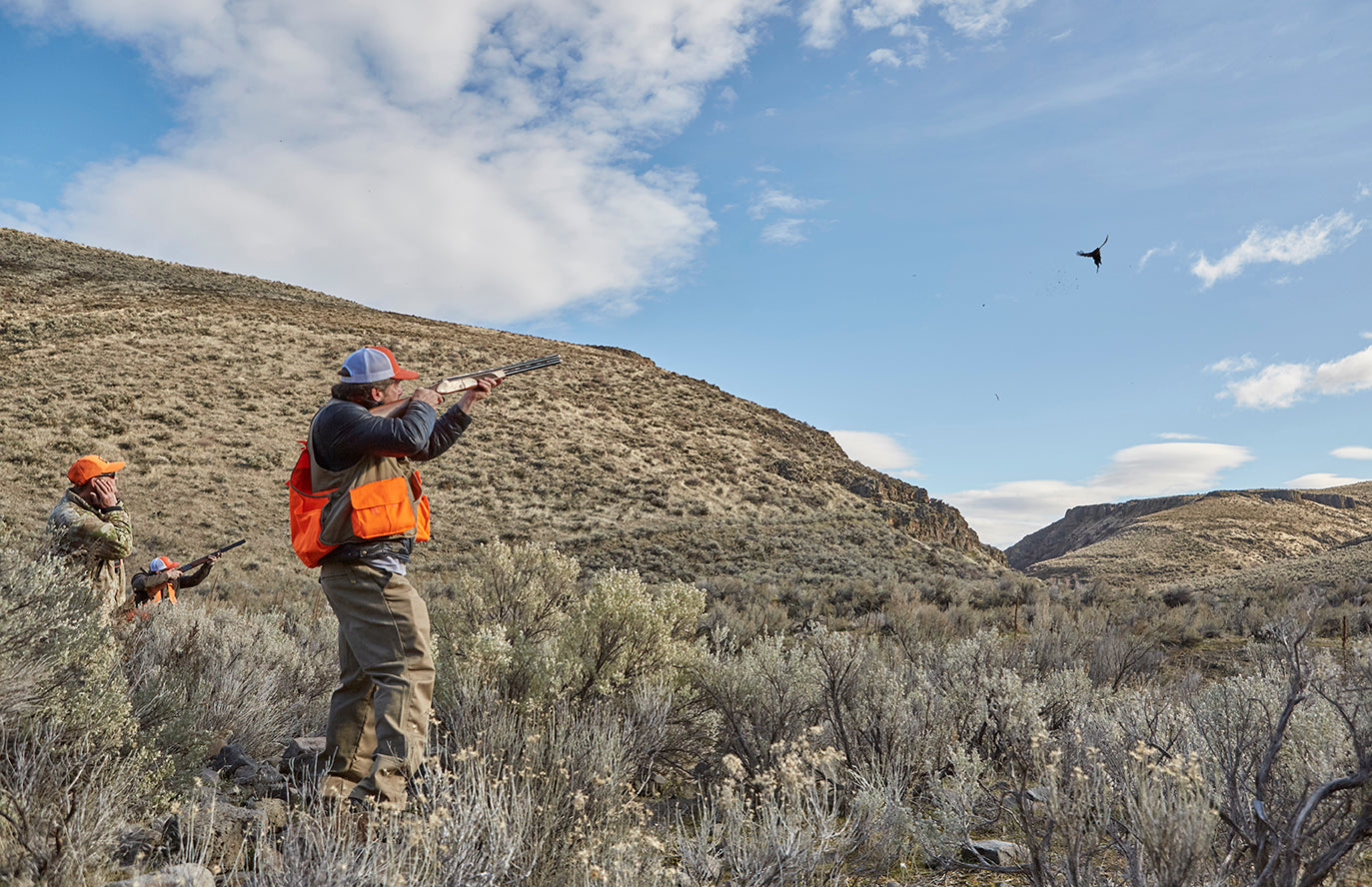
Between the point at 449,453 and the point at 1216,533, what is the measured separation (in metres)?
44.0

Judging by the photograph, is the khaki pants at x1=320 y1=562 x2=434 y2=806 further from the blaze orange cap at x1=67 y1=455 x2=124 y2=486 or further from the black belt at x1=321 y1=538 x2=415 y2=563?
the blaze orange cap at x1=67 y1=455 x2=124 y2=486

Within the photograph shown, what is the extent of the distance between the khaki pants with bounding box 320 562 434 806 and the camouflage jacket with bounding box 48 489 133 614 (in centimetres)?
241

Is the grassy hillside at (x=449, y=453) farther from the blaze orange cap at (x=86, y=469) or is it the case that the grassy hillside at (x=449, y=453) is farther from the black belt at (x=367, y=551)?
the black belt at (x=367, y=551)

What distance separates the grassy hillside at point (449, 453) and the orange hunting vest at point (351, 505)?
15.0 meters

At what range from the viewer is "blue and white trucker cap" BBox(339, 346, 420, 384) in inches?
135

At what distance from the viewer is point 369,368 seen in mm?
3455

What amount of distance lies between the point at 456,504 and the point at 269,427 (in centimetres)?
745

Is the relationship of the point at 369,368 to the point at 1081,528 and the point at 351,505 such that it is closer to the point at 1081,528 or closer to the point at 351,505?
the point at 351,505

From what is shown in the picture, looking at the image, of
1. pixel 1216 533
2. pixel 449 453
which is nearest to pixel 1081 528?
pixel 1216 533

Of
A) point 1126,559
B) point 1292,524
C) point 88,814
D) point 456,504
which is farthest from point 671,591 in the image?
point 1292,524

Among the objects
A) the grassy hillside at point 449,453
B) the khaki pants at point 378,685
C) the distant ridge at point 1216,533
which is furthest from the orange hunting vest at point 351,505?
the distant ridge at point 1216,533

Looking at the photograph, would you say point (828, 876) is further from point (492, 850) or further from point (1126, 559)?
point (1126, 559)

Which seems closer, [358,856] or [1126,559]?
[358,856]

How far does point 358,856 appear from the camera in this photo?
8.27ft
